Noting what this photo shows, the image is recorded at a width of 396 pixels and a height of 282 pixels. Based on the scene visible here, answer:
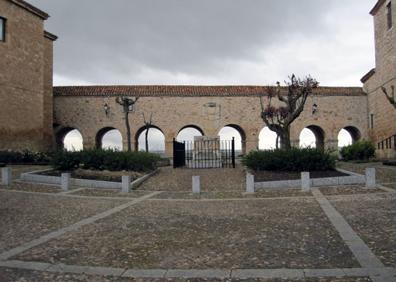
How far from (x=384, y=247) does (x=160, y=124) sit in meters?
25.7

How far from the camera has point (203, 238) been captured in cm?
591

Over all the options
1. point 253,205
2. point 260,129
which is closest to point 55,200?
point 253,205

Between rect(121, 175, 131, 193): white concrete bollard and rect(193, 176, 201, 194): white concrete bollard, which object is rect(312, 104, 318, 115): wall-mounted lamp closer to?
rect(193, 176, 201, 194): white concrete bollard

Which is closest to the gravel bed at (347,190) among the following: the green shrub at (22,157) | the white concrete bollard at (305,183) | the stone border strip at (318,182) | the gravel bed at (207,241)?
the white concrete bollard at (305,183)

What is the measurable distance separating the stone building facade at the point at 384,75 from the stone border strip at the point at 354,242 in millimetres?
17608

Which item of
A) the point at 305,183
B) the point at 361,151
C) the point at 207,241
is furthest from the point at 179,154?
the point at 207,241

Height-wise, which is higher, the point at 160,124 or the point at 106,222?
the point at 160,124

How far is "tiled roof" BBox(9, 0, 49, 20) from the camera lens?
23.4 m

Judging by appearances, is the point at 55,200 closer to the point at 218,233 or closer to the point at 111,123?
the point at 218,233

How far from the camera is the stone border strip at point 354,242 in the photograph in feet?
14.3

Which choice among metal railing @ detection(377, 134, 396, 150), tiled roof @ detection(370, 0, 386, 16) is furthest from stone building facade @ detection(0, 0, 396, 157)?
tiled roof @ detection(370, 0, 386, 16)

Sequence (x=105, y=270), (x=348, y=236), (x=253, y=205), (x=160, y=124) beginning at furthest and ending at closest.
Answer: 1. (x=160, y=124)
2. (x=253, y=205)
3. (x=348, y=236)
4. (x=105, y=270)

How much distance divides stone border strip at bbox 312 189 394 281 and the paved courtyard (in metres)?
0.01

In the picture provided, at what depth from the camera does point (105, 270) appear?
4.48m
